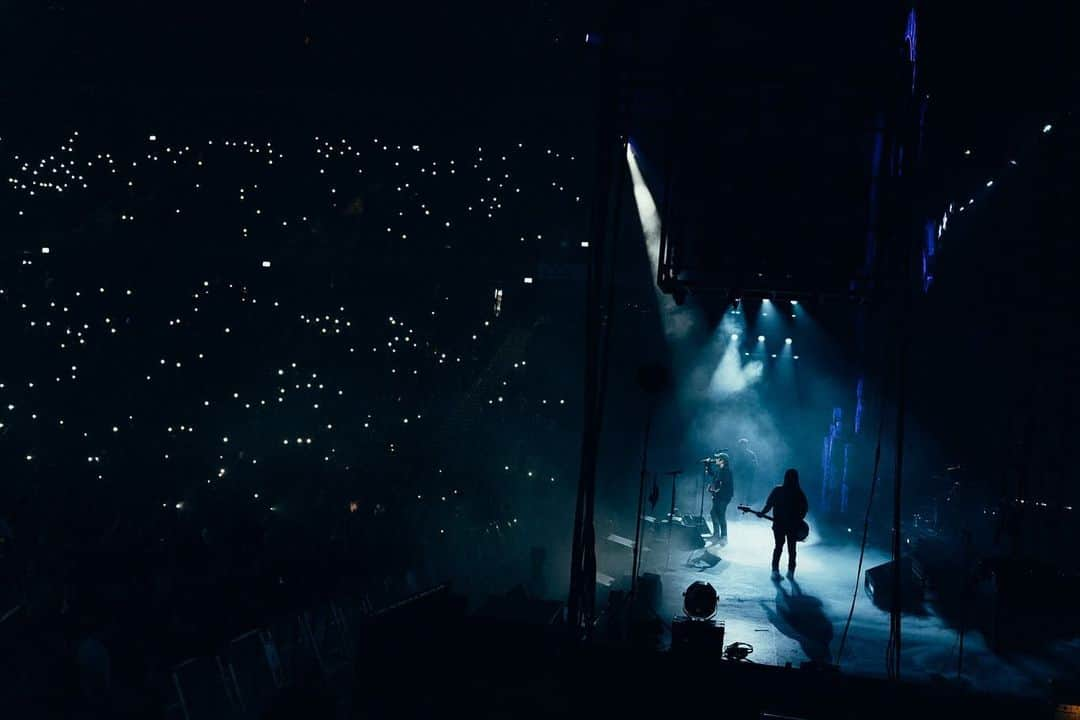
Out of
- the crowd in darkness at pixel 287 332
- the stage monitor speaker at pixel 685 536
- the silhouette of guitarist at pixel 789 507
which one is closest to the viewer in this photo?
the silhouette of guitarist at pixel 789 507

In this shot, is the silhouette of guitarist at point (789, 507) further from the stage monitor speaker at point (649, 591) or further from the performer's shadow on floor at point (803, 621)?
the stage monitor speaker at point (649, 591)

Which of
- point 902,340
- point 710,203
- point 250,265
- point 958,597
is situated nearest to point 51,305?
point 250,265

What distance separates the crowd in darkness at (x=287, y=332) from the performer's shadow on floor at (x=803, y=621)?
15.6ft

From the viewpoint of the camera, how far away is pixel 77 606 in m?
6.21

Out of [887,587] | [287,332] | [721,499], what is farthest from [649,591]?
[287,332]

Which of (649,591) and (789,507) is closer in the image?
(649,591)

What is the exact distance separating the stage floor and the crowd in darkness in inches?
156

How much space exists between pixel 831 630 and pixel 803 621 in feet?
1.47

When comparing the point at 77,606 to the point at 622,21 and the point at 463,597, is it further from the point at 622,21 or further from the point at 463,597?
the point at 622,21

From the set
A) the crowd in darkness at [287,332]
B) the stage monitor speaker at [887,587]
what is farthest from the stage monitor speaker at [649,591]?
the crowd in darkness at [287,332]

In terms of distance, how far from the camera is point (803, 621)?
8.41 metres

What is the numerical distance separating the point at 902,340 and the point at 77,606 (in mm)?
7590

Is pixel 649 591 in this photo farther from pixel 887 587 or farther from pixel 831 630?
pixel 887 587

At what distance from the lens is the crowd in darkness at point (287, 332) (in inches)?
539
